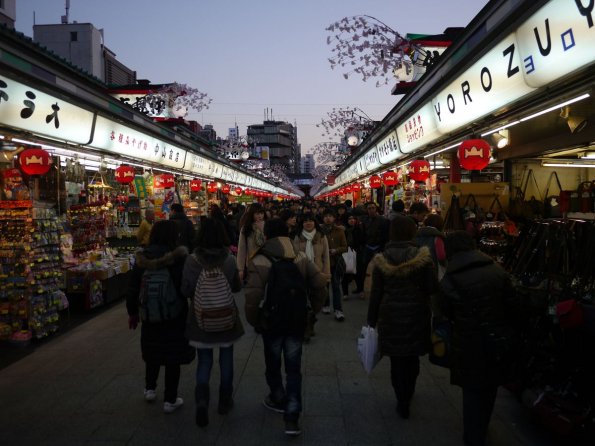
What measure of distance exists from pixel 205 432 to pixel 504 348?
2.75 metres

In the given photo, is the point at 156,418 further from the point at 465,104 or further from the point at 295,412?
the point at 465,104

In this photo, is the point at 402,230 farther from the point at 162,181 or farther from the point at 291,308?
the point at 162,181

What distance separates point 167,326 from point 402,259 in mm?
2419

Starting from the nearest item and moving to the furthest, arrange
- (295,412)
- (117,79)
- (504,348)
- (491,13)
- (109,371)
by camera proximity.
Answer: (504,348)
(295,412)
(491,13)
(109,371)
(117,79)

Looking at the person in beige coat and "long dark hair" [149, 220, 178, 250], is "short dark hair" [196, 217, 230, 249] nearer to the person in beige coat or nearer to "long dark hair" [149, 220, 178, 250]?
"long dark hair" [149, 220, 178, 250]

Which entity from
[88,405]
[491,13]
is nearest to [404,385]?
[88,405]

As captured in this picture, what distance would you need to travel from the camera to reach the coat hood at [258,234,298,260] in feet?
13.2

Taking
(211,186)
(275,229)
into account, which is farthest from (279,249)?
(211,186)

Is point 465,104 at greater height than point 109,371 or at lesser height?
greater

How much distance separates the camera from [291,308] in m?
3.95

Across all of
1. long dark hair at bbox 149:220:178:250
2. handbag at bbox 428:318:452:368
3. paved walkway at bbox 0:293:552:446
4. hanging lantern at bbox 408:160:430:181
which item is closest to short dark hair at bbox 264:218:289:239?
long dark hair at bbox 149:220:178:250

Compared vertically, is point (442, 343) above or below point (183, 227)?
below

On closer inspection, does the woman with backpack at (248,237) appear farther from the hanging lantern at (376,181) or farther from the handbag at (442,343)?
the hanging lantern at (376,181)

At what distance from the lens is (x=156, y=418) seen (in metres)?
4.41
